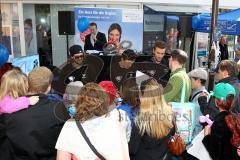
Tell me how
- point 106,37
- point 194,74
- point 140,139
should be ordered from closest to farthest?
1. point 140,139
2. point 194,74
3. point 106,37

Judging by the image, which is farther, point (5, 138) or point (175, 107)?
A: point (175, 107)

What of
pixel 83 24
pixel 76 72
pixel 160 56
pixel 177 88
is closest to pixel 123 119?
pixel 177 88

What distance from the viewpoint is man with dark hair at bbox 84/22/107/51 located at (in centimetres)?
711

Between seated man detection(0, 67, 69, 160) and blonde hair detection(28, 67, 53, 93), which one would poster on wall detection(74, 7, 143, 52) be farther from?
seated man detection(0, 67, 69, 160)

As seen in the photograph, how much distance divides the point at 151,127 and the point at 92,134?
48cm

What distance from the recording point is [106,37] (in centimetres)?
755

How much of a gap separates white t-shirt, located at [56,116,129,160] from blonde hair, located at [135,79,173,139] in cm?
27

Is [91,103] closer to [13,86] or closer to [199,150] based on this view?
[13,86]

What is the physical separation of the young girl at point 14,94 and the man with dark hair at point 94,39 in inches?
182

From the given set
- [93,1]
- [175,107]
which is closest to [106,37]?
[93,1]

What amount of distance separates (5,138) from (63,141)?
1.91 ft

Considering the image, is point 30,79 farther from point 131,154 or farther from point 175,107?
point 175,107

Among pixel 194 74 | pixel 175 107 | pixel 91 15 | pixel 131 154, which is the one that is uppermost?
pixel 91 15

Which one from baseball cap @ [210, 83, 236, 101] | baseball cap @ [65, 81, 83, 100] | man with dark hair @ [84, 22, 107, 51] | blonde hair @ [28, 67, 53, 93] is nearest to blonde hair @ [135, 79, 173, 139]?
baseball cap @ [210, 83, 236, 101]
